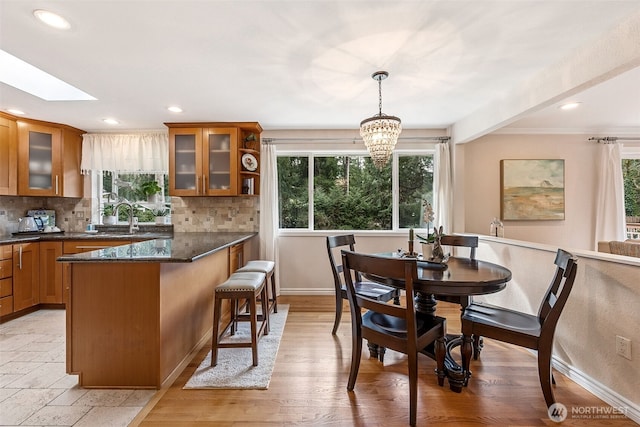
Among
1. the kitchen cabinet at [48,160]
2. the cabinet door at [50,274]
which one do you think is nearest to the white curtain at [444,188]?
the cabinet door at [50,274]

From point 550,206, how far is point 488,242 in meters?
1.51

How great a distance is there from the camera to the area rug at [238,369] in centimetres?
197

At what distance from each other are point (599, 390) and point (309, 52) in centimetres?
294

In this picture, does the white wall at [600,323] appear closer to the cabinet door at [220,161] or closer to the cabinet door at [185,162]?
the cabinet door at [220,161]

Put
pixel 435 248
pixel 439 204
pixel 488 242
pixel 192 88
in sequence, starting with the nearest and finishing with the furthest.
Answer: pixel 435 248 < pixel 192 88 < pixel 488 242 < pixel 439 204

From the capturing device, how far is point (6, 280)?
300 centimetres

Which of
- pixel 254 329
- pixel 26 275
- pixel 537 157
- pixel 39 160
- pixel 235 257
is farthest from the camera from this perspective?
pixel 537 157

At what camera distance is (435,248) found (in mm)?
2301

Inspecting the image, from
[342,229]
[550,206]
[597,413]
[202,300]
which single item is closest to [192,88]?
[202,300]

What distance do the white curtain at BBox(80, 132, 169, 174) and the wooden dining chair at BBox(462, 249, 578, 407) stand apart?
155 inches

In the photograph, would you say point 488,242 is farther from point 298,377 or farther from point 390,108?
point 298,377

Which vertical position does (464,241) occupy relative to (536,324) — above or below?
above

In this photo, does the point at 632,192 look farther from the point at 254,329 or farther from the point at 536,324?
the point at 254,329

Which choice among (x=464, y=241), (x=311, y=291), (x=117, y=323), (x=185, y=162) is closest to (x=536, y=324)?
(x=464, y=241)
